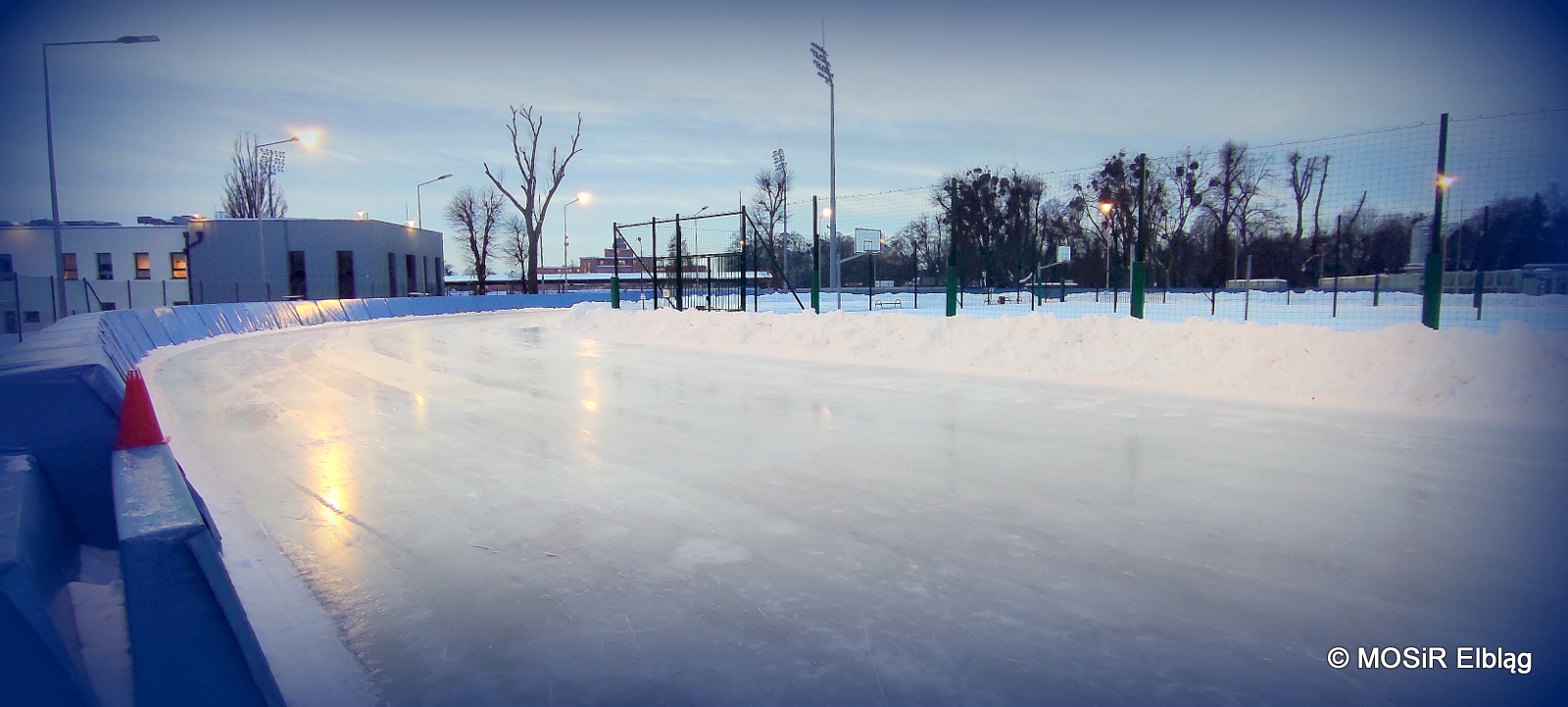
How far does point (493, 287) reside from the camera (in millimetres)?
92750

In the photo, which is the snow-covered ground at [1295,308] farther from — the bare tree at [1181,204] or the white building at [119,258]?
the white building at [119,258]

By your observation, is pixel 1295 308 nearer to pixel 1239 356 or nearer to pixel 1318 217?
pixel 1318 217

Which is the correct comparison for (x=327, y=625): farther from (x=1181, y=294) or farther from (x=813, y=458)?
(x=1181, y=294)

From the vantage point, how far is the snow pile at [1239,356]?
745 cm

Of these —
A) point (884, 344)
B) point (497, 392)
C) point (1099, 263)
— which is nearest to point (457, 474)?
point (497, 392)

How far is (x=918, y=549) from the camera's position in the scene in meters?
3.96

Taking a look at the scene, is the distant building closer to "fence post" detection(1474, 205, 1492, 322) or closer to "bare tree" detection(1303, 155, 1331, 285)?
"bare tree" detection(1303, 155, 1331, 285)

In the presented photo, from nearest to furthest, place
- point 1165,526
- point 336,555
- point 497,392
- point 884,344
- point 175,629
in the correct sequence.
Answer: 1. point 175,629
2. point 336,555
3. point 1165,526
4. point 497,392
5. point 884,344

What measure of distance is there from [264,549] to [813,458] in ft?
11.4

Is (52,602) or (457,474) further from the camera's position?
(457,474)

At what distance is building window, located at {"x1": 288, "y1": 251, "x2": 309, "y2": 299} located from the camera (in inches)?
1654

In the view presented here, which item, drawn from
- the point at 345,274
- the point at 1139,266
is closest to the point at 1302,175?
the point at 1139,266

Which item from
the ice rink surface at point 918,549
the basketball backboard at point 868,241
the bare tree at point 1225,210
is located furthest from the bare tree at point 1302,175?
the bare tree at point 1225,210

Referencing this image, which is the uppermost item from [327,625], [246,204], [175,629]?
[246,204]
